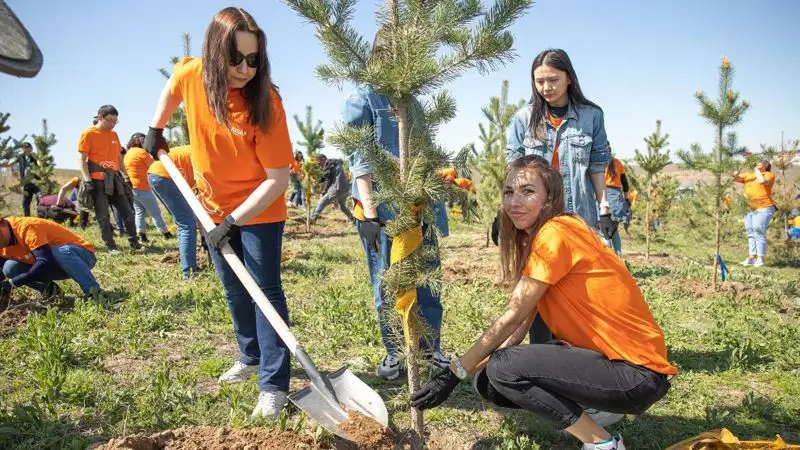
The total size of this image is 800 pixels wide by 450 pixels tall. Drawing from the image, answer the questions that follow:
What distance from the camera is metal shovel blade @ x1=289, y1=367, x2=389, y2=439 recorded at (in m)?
2.33

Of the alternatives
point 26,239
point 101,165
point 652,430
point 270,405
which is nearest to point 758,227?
point 652,430

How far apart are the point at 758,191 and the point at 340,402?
32.8 ft

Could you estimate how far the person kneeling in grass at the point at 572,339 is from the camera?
2186 mm

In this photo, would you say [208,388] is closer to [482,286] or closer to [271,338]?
[271,338]

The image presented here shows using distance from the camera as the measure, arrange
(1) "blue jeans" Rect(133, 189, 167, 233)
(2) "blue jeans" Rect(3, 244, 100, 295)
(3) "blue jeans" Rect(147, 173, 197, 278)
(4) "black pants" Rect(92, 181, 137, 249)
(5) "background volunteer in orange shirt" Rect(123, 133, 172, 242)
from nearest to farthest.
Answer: (2) "blue jeans" Rect(3, 244, 100, 295), (3) "blue jeans" Rect(147, 173, 197, 278), (4) "black pants" Rect(92, 181, 137, 249), (5) "background volunteer in orange shirt" Rect(123, 133, 172, 242), (1) "blue jeans" Rect(133, 189, 167, 233)

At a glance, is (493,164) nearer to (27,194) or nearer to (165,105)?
(165,105)

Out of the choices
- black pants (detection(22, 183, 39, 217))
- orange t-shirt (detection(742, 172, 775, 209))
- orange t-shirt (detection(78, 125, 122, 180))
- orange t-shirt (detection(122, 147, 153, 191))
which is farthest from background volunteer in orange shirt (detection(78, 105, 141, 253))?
orange t-shirt (detection(742, 172, 775, 209))

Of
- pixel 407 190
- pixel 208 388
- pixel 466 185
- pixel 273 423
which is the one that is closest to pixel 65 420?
pixel 208 388

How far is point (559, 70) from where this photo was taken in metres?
3.11

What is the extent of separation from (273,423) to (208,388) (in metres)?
0.82

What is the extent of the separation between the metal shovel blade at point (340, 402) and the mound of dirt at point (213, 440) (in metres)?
0.16

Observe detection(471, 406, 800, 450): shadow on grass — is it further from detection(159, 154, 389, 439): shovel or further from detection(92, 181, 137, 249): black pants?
detection(92, 181, 137, 249): black pants

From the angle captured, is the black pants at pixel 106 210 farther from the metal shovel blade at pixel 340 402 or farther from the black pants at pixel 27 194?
the metal shovel blade at pixel 340 402

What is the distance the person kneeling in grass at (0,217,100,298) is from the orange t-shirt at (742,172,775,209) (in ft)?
34.2
